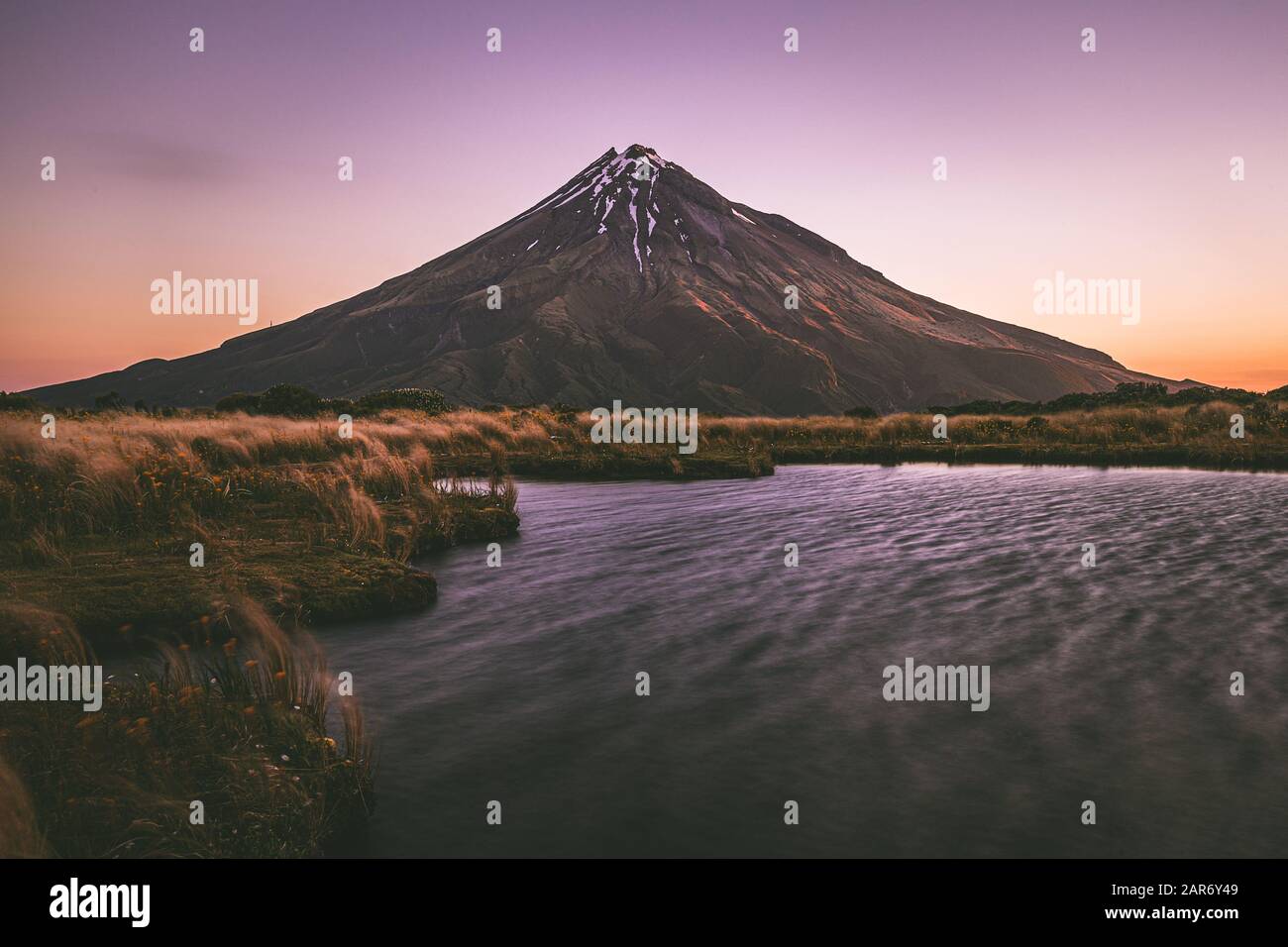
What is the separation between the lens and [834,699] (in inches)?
333

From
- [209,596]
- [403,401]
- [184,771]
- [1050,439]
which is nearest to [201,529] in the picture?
[209,596]

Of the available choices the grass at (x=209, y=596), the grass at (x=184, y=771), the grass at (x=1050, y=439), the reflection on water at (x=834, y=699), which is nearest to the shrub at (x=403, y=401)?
the grass at (x=1050, y=439)

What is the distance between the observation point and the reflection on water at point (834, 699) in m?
6.00

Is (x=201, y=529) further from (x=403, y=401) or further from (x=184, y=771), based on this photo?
(x=403, y=401)

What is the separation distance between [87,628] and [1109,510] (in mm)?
21552

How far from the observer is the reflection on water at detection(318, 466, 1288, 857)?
236 inches

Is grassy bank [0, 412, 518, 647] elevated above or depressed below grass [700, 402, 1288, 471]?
below

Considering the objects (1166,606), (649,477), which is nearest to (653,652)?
(1166,606)

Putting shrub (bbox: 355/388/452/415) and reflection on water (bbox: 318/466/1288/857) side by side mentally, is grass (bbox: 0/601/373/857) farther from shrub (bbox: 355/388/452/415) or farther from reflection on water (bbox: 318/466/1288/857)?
shrub (bbox: 355/388/452/415)

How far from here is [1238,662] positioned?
9281 millimetres

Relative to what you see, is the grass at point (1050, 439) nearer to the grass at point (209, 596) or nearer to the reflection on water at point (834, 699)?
the grass at point (209, 596)

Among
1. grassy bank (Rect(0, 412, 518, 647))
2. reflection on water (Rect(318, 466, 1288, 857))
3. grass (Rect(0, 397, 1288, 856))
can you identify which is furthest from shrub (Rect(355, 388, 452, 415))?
reflection on water (Rect(318, 466, 1288, 857))

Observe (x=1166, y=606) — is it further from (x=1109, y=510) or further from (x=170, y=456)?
(x=170, y=456)

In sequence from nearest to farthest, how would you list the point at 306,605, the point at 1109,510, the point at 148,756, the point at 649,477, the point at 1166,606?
the point at 148,756 → the point at 306,605 → the point at 1166,606 → the point at 1109,510 → the point at 649,477
